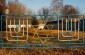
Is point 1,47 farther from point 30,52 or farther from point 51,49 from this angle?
point 51,49

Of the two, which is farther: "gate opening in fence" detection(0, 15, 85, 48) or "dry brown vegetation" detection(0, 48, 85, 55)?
"gate opening in fence" detection(0, 15, 85, 48)

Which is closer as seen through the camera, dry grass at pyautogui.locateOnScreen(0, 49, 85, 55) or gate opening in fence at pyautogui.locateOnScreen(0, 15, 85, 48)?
dry grass at pyautogui.locateOnScreen(0, 49, 85, 55)

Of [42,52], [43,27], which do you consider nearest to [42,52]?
[42,52]

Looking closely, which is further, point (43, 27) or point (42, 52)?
point (43, 27)

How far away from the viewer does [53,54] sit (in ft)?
31.2

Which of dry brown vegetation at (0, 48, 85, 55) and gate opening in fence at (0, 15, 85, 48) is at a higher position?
gate opening in fence at (0, 15, 85, 48)

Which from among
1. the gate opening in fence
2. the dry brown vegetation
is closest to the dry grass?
the dry brown vegetation

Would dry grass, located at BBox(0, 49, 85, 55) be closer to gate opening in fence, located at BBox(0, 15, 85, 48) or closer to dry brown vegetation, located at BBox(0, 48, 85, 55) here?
dry brown vegetation, located at BBox(0, 48, 85, 55)

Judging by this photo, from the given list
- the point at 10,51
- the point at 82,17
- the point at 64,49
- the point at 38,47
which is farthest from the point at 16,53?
the point at 82,17

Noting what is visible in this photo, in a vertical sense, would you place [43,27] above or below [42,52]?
above

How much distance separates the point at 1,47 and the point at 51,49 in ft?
7.48

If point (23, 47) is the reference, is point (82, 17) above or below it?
above

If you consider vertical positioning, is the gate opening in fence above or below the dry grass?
above

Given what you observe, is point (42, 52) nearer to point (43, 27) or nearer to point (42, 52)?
point (42, 52)
